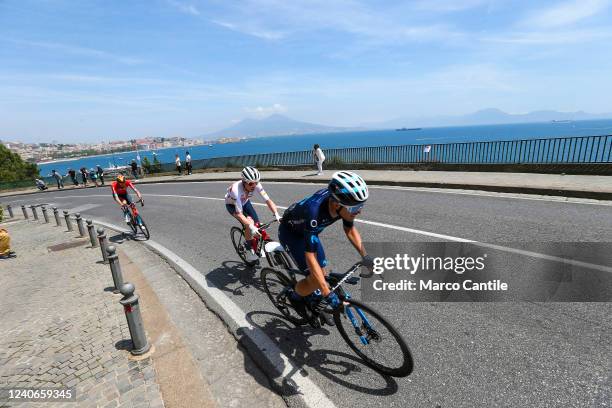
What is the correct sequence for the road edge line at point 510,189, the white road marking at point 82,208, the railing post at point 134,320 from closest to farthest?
the railing post at point 134,320 < the road edge line at point 510,189 < the white road marking at point 82,208

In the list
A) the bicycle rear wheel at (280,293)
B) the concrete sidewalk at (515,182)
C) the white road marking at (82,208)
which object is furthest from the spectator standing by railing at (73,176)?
Result: the bicycle rear wheel at (280,293)

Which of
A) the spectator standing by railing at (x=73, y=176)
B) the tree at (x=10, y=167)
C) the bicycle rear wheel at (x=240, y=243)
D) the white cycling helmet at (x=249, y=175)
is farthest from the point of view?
the tree at (x=10, y=167)

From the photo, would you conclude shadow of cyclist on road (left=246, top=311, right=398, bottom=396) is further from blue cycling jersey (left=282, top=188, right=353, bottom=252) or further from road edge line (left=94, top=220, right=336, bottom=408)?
blue cycling jersey (left=282, top=188, right=353, bottom=252)

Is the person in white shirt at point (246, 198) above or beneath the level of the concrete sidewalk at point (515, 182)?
above

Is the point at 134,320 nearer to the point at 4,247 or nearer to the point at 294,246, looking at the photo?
the point at 294,246

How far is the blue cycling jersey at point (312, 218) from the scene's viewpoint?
3.15 metres

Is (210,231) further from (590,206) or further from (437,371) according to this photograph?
(590,206)

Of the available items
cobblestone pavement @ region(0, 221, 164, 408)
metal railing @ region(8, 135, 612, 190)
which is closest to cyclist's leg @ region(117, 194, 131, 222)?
cobblestone pavement @ region(0, 221, 164, 408)

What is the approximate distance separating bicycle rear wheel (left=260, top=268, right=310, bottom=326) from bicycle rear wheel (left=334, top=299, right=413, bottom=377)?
2.19 feet

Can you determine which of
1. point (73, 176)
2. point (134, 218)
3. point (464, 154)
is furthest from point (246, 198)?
point (73, 176)

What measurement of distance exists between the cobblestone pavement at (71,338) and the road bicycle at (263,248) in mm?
1922

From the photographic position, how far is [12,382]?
3.67 m

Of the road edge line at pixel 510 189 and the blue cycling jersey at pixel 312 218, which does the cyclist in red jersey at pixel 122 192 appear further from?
the road edge line at pixel 510 189

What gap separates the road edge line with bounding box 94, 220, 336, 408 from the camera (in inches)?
121
